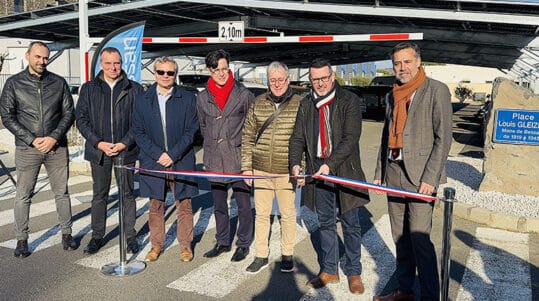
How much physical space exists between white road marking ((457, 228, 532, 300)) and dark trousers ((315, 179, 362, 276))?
97cm

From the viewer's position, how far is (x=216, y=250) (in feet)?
16.9

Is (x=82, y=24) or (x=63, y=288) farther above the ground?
(x=82, y=24)

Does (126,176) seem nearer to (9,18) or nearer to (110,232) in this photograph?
(110,232)

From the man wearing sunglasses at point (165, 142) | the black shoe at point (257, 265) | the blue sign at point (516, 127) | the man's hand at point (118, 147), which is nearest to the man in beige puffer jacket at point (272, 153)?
the black shoe at point (257, 265)

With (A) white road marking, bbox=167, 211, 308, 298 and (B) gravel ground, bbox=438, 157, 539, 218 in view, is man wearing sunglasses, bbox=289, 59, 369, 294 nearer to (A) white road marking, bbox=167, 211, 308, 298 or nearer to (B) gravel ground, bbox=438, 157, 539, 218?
(A) white road marking, bbox=167, 211, 308, 298

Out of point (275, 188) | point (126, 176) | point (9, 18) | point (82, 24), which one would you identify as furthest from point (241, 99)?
point (9, 18)

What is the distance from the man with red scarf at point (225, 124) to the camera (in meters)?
4.79

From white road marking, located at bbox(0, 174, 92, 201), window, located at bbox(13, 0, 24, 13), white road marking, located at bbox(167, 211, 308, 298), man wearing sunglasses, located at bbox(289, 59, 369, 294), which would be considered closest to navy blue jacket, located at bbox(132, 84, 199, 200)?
white road marking, located at bbox(167, 211, 308, 298)

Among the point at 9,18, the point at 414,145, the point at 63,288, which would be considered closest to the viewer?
the point at 414,145

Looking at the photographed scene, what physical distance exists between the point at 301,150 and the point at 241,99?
0.94 metres

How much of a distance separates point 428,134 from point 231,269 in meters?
2.39

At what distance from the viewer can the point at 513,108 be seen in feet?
25.3

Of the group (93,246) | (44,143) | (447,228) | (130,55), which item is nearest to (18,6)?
(130,55)

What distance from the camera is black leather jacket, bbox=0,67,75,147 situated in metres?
4.85
